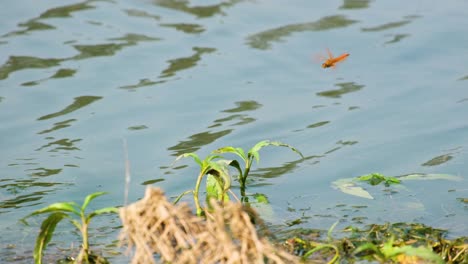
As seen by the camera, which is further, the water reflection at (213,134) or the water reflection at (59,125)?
the water reflection at (59,125)

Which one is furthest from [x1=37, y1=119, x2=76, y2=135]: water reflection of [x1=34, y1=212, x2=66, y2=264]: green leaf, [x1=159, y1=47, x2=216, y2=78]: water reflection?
[x1=34, y1=212, x2=66, y2=264]: green leaf

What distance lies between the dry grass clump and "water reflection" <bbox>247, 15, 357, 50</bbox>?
13.6 ft

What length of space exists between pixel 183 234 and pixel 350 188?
6.65ft

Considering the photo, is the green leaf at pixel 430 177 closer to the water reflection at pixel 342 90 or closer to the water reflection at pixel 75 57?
the water reflection at pixel 342 90

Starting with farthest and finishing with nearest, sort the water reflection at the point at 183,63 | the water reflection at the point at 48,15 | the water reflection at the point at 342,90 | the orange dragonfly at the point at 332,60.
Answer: the water reflection at the point at 48,15
the water reflection at the point at 183,63
the orange dragonfly at the point at 332,60
the water reflection at the point at 342,90

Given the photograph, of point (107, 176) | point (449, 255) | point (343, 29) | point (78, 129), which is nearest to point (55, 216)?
point (449, 255)

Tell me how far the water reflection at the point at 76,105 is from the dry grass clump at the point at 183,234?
3131 millimetres

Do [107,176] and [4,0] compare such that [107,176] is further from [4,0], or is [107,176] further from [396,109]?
[4,0]

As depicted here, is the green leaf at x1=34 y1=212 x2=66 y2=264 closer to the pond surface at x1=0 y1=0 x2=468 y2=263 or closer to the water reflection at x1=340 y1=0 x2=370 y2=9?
the pond surface at x1=0 y1=0 x2=468 y2=263

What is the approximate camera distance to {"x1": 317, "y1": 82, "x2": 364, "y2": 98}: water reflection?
235 inches

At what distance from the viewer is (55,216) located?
3.01 m

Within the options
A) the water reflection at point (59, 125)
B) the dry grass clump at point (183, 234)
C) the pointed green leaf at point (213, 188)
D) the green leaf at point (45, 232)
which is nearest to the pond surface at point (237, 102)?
the water reflection at point (59, 125)

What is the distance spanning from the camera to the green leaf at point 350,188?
14.4 ft

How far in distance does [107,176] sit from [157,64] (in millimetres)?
1755
